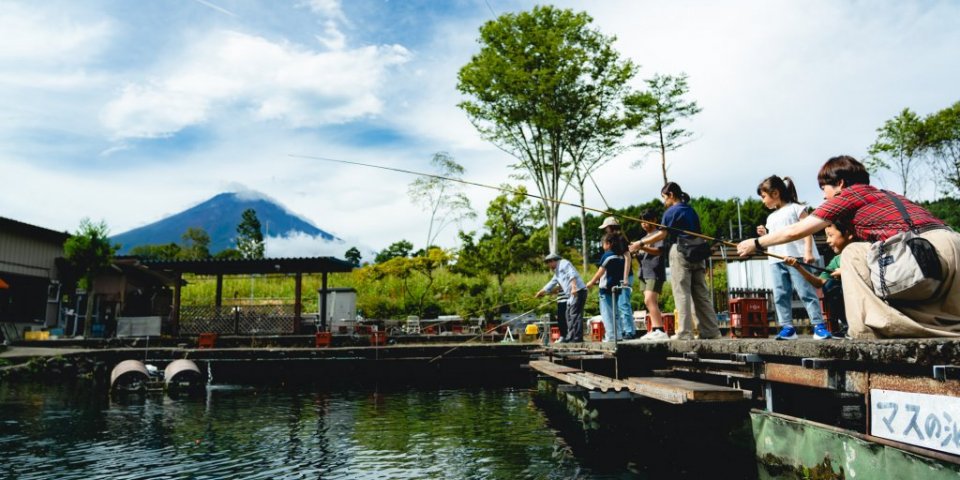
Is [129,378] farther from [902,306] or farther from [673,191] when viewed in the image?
[902,306]

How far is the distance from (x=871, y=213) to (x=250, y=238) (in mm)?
52246

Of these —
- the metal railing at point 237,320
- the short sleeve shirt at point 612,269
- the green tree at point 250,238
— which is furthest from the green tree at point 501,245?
the green tree at point 250,238

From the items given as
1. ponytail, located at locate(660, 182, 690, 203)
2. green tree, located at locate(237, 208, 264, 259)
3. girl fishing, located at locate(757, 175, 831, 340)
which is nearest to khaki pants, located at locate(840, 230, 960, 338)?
girl fishing, located at locate(757, 175, 831, 340)

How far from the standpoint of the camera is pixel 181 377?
13.7 m

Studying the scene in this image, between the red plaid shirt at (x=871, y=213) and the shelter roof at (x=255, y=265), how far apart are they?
18269 millimetres

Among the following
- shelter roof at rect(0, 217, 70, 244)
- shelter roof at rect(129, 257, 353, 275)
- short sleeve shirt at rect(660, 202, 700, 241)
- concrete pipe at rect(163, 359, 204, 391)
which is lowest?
concrete pipe at rect(163, 359, 204, 391)

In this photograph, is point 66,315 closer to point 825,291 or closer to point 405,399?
point 405,399

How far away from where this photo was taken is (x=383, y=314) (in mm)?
24250

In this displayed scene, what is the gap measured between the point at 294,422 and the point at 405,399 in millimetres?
3294

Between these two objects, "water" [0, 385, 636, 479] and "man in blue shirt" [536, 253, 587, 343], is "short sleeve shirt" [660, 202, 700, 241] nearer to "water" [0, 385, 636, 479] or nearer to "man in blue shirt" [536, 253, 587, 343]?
"water" [0, 385, 636, 479]

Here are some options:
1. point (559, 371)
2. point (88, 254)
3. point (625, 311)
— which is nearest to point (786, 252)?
point (625, 311)

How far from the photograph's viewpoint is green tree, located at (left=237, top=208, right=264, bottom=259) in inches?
1927

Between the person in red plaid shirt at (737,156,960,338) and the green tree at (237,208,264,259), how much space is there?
162 ft

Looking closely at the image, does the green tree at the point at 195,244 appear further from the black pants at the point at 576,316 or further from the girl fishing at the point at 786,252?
the girl fishing at the point at 786,252
